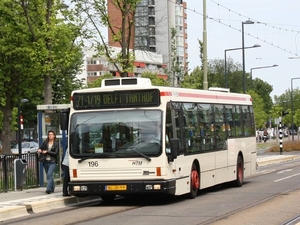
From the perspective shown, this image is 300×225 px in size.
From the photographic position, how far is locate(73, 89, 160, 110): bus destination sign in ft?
55.2

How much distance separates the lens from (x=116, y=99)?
1698 centimetres

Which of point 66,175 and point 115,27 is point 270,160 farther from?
point 66,175

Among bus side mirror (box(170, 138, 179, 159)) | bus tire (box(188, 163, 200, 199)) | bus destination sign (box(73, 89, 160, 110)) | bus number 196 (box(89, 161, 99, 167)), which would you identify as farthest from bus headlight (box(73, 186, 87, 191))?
bus tire (box(188, 163, 200, 199))

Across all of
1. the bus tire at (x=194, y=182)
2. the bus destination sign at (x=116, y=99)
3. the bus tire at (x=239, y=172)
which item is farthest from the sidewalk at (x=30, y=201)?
the bus tire at (x=239, y=172)

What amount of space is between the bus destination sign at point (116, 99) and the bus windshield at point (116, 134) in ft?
0.55

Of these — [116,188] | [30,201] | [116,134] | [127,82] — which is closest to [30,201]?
[30,201]

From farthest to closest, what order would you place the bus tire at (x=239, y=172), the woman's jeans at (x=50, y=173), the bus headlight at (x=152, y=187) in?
the bus tire at (x=239, y=172)
the woman's jeans at (x=50, y=173)
the bus headlight at (x=152, y=187)

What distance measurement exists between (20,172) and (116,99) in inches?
204

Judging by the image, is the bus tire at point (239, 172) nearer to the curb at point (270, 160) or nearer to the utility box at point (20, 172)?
the utility box at point (20, 172)

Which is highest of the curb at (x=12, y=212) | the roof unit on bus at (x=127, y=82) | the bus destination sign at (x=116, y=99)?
the roof unit on bus at (x=127, y=82)

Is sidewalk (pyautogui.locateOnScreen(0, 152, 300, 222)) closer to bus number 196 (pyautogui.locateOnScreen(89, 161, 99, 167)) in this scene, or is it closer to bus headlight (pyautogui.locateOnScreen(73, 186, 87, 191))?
bus headlight (pyautogui.locateOnScreen(73, 186, 87, 191))

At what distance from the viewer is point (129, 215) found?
48.3 ft

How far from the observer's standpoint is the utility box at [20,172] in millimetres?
20766

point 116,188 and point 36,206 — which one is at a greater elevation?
point 116,188
